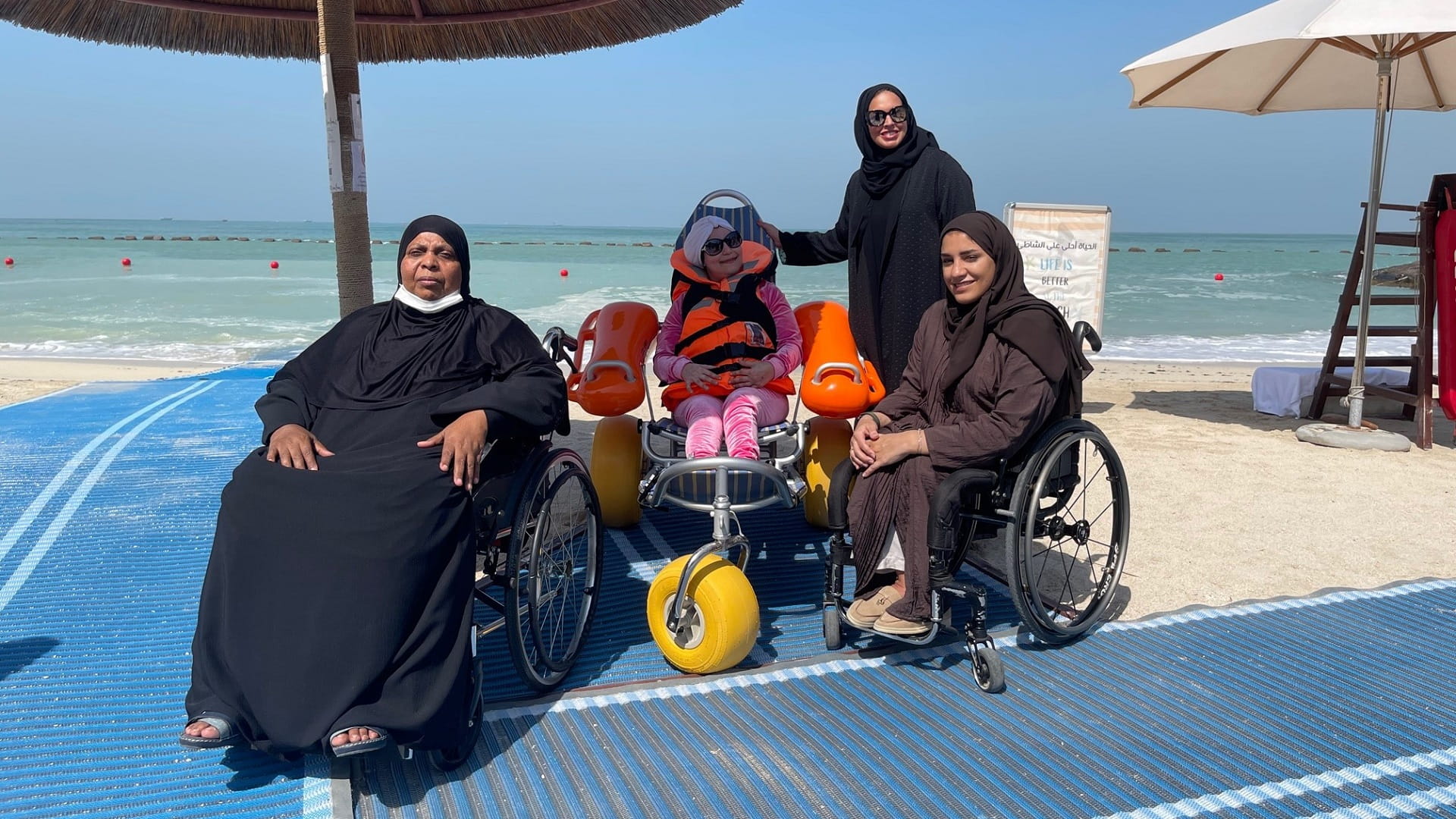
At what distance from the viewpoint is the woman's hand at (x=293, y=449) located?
86.8 inches

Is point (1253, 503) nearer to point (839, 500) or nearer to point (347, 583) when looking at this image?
point (839, 500)

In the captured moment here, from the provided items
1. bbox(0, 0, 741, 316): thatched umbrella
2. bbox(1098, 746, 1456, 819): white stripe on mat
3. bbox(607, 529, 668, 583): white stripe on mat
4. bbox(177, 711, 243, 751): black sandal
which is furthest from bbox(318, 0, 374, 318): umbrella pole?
bbox(1098, 746, 1456, 819): white stripe on mat

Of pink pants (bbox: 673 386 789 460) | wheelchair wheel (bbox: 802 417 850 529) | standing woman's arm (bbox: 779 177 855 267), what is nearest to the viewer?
pink pants (bbox: 673 386 789 460)

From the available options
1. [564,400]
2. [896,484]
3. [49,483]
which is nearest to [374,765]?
[564,400]

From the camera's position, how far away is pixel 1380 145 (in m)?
5.70

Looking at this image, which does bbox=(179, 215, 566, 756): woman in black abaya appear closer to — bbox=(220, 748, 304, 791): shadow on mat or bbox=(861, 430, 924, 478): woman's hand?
bbox=(220, 748, 304, 791): shadow on mat

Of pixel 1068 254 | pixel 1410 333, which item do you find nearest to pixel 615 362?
pixel 1068 254

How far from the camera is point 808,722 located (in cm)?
237

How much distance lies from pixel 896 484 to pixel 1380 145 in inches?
192

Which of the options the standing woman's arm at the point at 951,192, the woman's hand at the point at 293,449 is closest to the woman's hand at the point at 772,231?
the standing woman's arm at the point at 951,192

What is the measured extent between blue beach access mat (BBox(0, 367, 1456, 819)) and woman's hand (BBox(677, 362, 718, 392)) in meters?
0.69

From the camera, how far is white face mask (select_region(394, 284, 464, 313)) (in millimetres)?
2596

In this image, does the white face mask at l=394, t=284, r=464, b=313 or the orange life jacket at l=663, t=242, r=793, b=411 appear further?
the orange life jacket at l=663, t=242, r=793, b=411

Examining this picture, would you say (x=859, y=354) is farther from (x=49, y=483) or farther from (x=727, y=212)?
(x=49, y=483)
